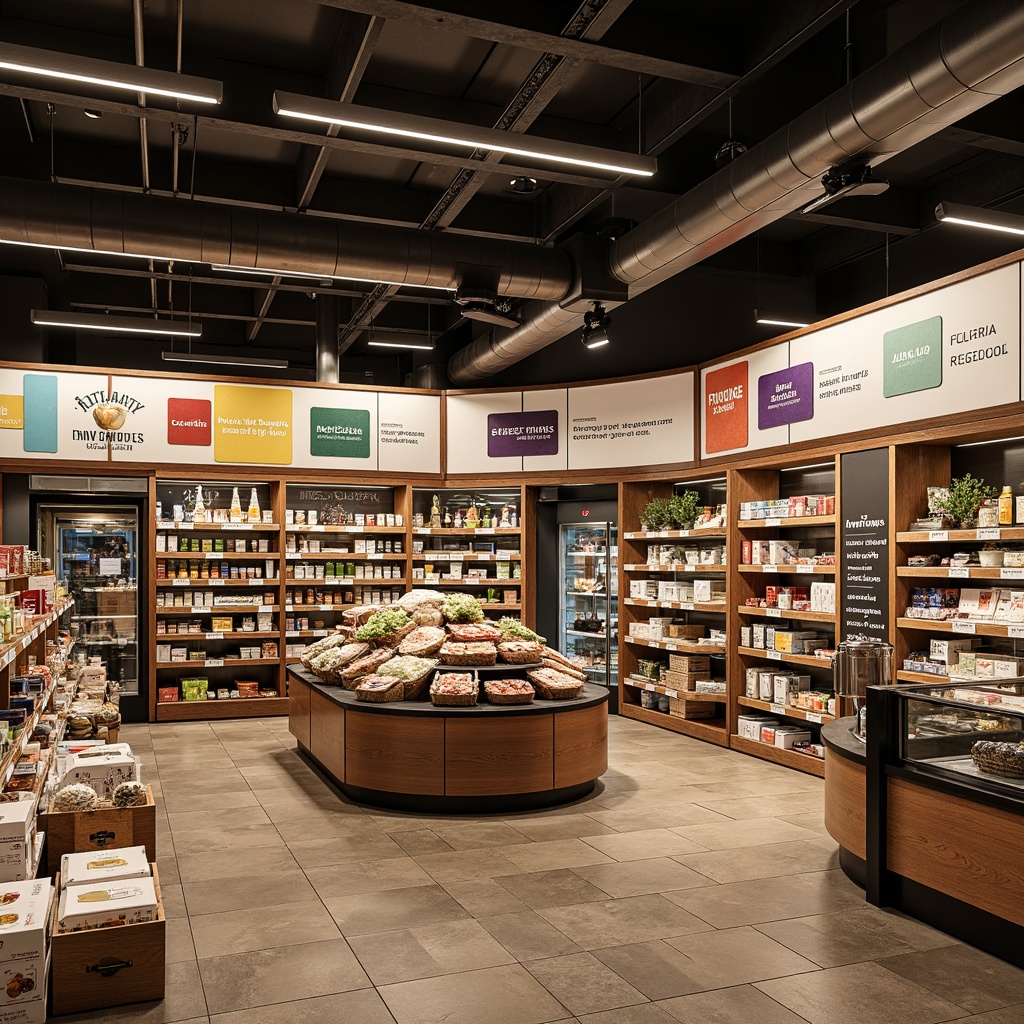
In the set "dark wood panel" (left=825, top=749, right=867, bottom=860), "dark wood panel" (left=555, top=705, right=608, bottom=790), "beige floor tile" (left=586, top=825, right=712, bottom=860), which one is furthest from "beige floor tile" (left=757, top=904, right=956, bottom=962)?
"dark wood panel" (left=555, top=705, right=608, bottom=790)

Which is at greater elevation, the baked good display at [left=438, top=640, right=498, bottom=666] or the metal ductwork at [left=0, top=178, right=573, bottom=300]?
the metal ductwork at [left=0, top=178, right=573, bottom=300]

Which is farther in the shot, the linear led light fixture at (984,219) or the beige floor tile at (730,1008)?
the linear led light fixture at (984,219)

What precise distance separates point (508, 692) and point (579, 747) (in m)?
0.65

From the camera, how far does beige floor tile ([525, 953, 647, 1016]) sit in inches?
137

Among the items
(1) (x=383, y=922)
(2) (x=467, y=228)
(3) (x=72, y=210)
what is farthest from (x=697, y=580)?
(3) (x=72, y=210)

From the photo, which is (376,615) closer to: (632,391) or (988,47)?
(632,391)

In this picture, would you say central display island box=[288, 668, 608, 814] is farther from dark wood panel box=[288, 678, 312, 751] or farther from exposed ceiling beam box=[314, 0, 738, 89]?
exposed ceiling beam box=[314, 0, 738, 89]

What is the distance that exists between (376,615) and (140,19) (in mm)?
4404

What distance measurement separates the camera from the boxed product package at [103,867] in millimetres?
3783

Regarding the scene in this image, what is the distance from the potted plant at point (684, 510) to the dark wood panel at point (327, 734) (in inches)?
155

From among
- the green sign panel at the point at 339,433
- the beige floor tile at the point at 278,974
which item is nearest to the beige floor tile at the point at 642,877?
the beige floor tile at the point at 278,974

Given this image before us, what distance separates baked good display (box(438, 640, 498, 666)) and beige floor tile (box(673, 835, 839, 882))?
78.1 inches

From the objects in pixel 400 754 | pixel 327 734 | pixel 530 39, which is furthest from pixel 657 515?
pixel 530 39

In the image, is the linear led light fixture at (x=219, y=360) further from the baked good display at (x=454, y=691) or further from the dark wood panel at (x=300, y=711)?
the baked good display at (x=454, y=691)
